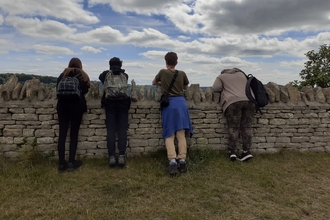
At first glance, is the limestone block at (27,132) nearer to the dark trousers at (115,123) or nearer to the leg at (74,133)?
the leg at (74,133)

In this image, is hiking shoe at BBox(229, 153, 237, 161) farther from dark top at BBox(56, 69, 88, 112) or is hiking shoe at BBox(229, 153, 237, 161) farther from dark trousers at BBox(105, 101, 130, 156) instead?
dark top at BBox(56, 69, 88, 112)

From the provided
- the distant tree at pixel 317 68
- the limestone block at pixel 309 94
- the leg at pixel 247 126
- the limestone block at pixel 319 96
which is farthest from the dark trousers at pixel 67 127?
the distant tree at pixel 317 68

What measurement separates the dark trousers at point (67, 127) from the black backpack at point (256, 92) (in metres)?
3.19

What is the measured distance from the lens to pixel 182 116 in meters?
4.57

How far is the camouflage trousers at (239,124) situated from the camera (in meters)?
5.08

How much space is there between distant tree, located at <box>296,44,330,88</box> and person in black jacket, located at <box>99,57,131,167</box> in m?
13.7

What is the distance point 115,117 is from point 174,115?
3.63 ft

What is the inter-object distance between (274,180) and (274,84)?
2.39 m

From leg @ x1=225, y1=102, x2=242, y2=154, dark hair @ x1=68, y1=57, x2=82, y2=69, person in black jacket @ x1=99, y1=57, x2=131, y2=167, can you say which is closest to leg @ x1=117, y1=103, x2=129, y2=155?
person in black jacket @ x1=99, y1=57, x2=131, y2=167

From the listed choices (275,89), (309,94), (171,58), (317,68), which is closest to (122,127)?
(171,58)

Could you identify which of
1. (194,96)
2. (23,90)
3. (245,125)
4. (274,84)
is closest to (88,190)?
(23,90)

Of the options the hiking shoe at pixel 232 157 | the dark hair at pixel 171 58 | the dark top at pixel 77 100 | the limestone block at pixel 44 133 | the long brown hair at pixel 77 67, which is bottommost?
the hiking shoe at pixel 232 157

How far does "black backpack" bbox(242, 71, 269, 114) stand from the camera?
5.02m

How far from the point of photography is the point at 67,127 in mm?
4633
